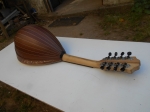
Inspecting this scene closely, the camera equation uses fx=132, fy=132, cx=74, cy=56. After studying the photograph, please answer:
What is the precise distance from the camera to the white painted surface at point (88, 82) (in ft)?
2.41

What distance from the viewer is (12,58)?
4.53 feet

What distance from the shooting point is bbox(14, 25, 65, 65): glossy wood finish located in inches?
43.2

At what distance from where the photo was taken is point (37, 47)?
1.09m

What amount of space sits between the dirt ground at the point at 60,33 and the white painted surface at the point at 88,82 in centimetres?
61

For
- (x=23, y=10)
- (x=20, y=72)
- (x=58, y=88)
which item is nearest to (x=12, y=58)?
(x=20, y=72)

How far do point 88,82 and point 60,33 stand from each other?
7.51 ft

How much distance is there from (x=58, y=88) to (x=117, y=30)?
1.94m

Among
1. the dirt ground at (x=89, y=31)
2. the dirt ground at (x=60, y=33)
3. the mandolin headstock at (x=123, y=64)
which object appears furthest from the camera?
the dirt ground at (x=89, y=31)

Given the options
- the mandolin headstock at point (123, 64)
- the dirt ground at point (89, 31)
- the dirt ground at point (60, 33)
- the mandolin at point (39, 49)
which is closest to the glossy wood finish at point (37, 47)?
the mandolin at point (39, 49)

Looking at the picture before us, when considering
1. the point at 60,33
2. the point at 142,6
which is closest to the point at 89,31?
the point at 60,33

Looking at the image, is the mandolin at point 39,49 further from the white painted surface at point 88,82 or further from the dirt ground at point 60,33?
the dirt ground at point 60,33

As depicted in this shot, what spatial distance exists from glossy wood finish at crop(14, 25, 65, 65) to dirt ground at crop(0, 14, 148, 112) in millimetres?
710

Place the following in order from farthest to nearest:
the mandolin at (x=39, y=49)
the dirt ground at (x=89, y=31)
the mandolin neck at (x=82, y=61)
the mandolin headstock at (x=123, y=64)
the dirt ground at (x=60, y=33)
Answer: the dirt ground at (x=89, y=31) → the dirt ground at (x=60, y=33) → the mandolin at (x=39, y=49) → the mandolin neck at (x=82, y=61) → the mandolin headstock at (x=123, y=64)

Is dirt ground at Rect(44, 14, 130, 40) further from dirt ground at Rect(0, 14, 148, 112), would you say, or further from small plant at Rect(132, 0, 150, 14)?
small plant at Rect(132, 0, 150, 14)
